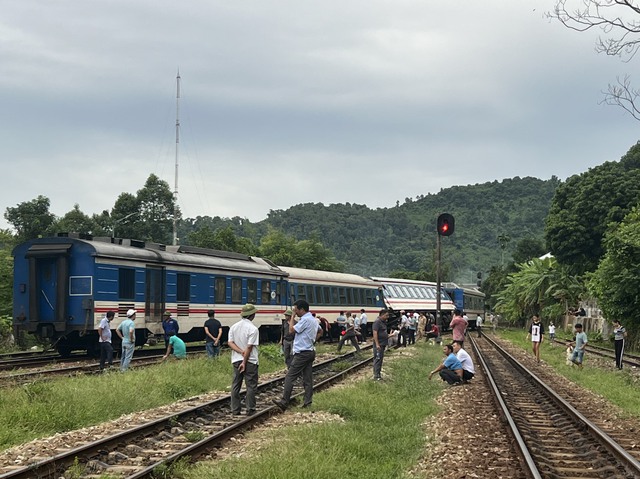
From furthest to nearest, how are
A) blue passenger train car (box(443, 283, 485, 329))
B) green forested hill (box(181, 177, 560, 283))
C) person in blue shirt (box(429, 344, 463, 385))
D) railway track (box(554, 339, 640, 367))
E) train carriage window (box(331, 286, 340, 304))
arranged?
1. green forested hill (box(181, 177, 560, 283))
2. blue passenger train car (box(443, 283, 485, 329))
3. train carriage window (box(331, 286, 340, 304))
4. railway track (box(554, 339, 640, 367))
5. person in blue shirt (box(429, 344, 463, 385))

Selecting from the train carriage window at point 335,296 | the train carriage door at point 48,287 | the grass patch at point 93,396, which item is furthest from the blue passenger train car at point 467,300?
the grass patch at point 93,396

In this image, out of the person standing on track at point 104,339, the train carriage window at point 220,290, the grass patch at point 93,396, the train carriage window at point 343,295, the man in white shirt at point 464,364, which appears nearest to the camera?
the grass patch at point 93,396

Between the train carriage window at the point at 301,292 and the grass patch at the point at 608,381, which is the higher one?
the train carriage window at the point at 301,292

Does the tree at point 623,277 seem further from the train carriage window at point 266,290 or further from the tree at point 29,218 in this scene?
the tree at point 29,218

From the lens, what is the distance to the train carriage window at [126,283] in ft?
68.0

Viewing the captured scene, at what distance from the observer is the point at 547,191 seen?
188750 mm

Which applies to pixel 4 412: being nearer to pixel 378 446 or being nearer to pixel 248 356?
pixel 248 356

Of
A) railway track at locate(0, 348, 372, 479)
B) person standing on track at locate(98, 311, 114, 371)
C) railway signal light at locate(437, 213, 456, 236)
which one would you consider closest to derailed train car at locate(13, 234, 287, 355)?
person standing on track at locate(98, 311, 114, 371)

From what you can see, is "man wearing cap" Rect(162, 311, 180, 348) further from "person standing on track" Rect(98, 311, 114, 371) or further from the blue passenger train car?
the blue passenger train car

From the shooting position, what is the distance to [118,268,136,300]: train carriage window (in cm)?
2073

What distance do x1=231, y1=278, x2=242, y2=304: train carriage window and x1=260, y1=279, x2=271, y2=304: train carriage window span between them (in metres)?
1.87

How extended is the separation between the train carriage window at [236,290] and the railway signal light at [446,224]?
745cm

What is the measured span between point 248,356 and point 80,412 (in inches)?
105

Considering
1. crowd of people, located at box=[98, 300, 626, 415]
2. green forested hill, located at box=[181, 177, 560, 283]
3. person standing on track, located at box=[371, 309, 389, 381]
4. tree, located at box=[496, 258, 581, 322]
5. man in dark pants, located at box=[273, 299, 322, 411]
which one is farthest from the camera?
green forested hill, located at box=[181, 177, 560, 283]
